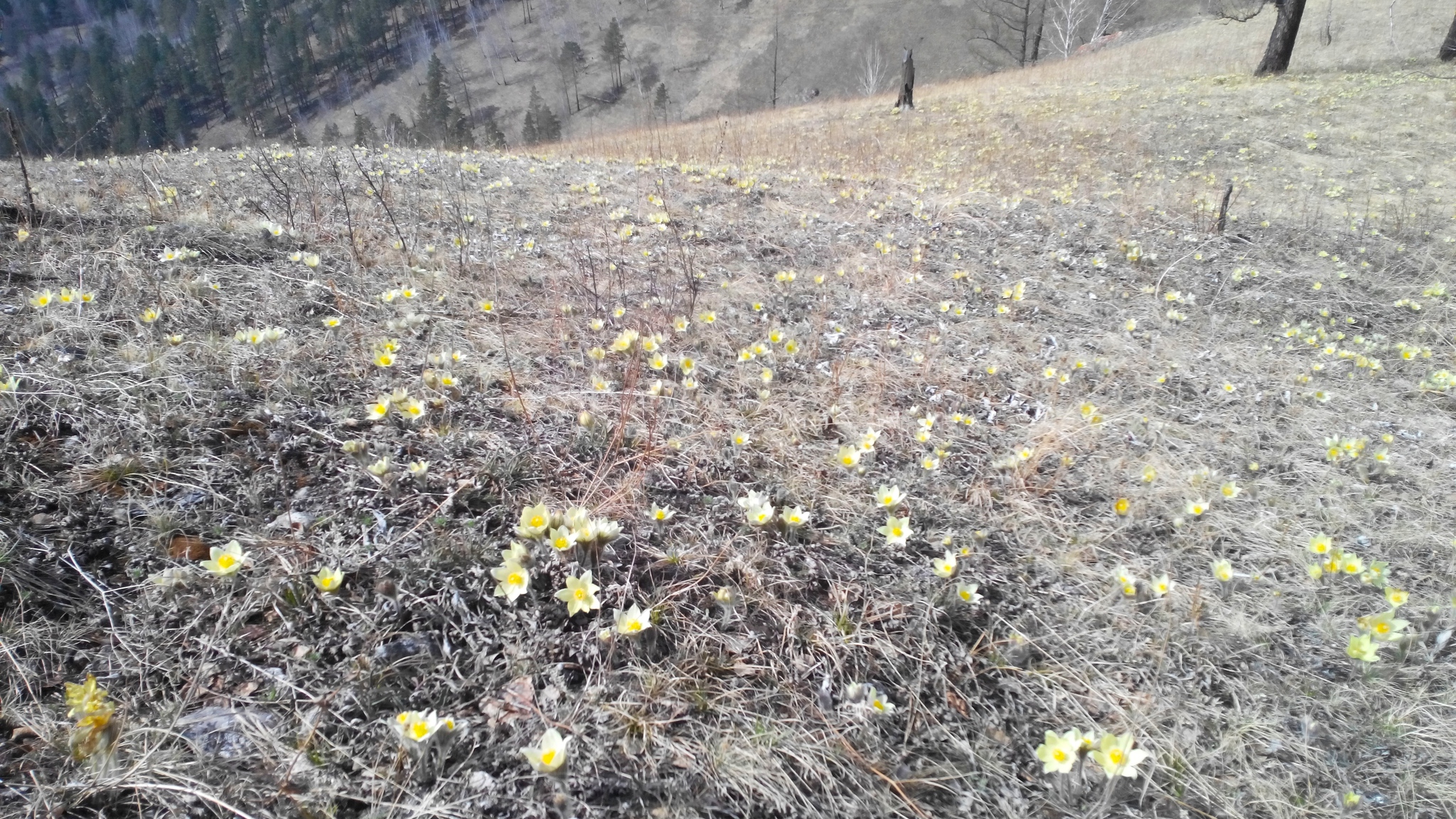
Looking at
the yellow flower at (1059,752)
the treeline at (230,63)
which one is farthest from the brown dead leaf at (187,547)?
the treeline at (230,63)

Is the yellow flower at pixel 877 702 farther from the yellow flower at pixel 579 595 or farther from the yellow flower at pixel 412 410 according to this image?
the yellow flower at pixel 412 410

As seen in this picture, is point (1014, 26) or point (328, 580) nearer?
point (328, 580)

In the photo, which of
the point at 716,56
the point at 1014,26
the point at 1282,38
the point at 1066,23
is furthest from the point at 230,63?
the point at 1282,38

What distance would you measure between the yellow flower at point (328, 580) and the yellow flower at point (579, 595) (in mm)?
634

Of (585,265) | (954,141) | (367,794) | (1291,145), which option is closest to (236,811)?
(367,794)

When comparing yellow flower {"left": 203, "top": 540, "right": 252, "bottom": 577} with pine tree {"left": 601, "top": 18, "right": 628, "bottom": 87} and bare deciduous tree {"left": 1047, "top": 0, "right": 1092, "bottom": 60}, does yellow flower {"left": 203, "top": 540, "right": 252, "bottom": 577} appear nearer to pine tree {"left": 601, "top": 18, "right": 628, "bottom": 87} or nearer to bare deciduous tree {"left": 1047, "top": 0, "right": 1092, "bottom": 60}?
bare deciduous tree {"left": 1047, "top": 0, "right": 1092, "bottom": 60}

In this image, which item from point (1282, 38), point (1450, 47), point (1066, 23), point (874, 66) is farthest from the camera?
point (874, 66)

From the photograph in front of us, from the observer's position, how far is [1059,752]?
172cm

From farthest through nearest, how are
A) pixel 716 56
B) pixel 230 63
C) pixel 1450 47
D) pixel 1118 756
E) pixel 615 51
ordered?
pixel 230 63 → pixel 716 56 → pixel 615 51 → pixel 1450 47 → pixel 1118 756

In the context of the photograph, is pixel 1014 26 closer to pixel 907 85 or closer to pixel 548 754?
pixel 907 85

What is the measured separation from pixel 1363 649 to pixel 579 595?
256 centimetres

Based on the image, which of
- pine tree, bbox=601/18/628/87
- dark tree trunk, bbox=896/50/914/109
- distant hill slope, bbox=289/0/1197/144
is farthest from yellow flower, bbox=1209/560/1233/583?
pine tree, bbox=601/18/628/87

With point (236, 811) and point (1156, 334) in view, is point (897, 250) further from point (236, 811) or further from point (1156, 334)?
point (236, 811)

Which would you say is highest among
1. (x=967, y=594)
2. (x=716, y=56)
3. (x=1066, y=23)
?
(x=716, y=56)
